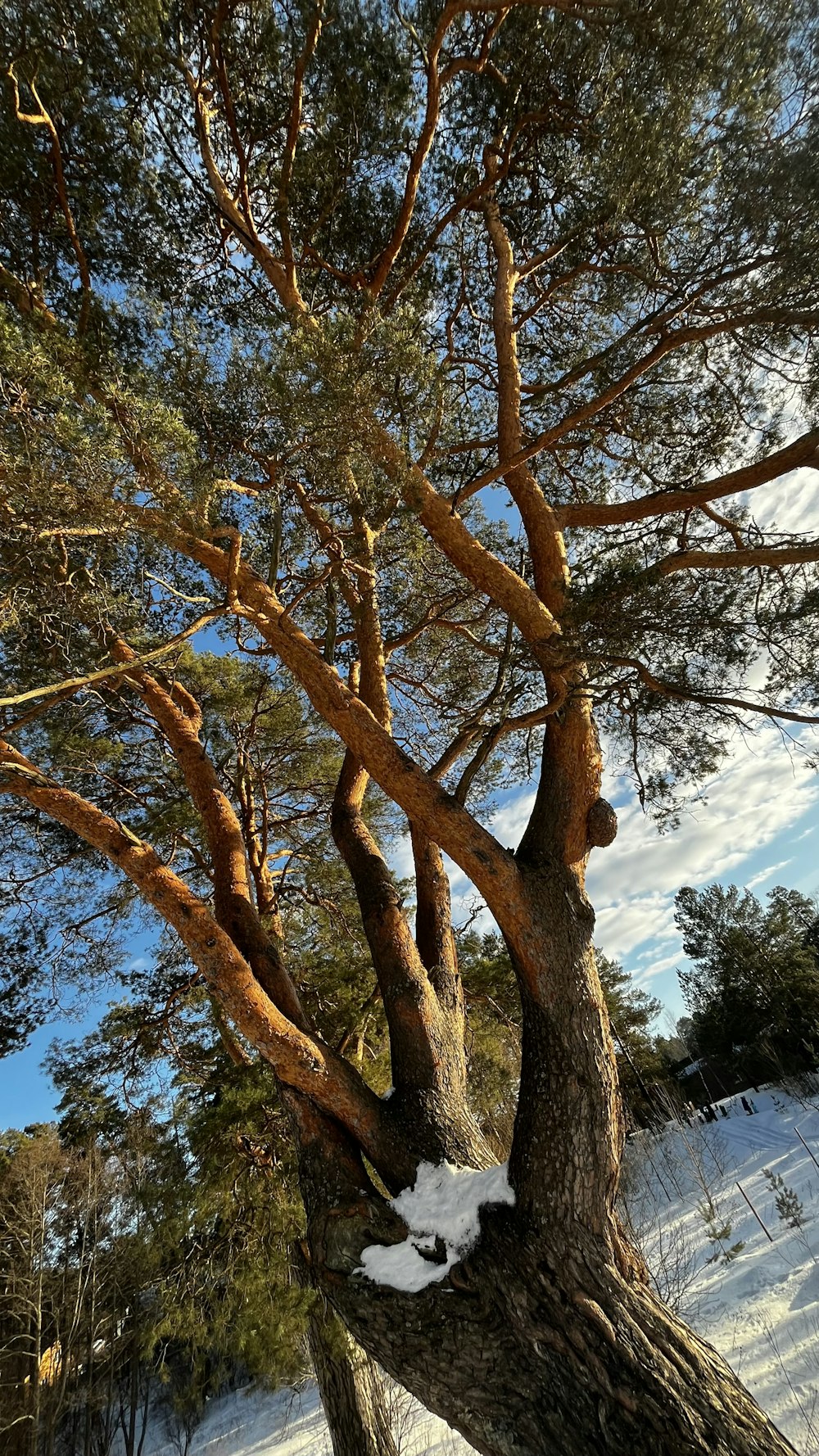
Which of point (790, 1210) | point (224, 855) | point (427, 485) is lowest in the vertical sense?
point (790, 1210)

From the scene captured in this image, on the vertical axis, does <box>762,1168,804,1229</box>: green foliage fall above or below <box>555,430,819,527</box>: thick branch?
below

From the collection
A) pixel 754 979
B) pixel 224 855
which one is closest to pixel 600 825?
pixel 224 855

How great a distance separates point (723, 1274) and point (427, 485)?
1073cm

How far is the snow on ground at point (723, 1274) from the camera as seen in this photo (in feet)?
16.9

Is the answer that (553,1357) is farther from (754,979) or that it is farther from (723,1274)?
(754,979)

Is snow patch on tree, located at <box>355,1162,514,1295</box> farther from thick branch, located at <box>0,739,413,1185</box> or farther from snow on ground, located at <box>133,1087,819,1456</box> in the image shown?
thick branch, located at <box>0,739,413,1185</box>

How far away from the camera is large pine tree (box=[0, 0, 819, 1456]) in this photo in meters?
2.70

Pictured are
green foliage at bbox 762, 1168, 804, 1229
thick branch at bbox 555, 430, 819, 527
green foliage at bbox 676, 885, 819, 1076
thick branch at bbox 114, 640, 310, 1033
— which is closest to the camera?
thick branch at bbox 555, 430, 819, 527

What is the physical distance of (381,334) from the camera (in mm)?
3330

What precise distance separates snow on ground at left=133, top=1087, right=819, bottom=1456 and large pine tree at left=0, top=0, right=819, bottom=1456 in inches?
21.0

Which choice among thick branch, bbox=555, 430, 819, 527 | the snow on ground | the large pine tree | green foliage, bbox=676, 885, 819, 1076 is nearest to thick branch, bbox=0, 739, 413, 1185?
the large pine tree

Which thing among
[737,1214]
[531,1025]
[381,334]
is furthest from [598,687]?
[737,1214]

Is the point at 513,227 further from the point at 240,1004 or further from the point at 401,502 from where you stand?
the point at 240,1004

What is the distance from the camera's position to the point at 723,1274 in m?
8.94
